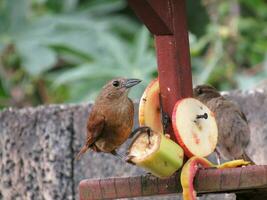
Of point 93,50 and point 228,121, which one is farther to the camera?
point 93,50

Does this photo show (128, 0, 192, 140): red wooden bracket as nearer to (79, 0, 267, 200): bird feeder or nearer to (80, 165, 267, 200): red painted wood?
(79, 0, 267, 200): bird feeder

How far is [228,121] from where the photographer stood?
5629 millimetres

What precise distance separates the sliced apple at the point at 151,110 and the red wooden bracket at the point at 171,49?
0.04 m

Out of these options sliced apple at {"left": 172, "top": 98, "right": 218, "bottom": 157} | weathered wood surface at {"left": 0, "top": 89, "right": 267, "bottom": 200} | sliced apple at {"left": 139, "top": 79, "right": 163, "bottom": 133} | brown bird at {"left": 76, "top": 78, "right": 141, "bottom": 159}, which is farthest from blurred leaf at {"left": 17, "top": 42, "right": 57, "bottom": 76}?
sliced apple at {"left": 172, "top": 98, "right": 218, "bottom": 157}

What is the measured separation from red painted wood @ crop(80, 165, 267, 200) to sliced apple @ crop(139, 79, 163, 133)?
0.87 feet

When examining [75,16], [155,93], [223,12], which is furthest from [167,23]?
[75,16]

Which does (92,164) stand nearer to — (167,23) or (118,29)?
(167,23)

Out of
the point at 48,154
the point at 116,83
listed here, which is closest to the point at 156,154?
the point at 116,83

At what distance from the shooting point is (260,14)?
827cm

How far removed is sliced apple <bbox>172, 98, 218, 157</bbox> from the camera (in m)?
4.31

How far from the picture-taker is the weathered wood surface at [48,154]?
19.6 feet

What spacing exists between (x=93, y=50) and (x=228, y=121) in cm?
233

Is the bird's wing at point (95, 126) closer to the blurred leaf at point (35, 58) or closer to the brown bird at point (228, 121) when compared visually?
the brown bird at point (228, 121)

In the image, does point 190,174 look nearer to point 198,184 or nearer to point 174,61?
point 198,184
